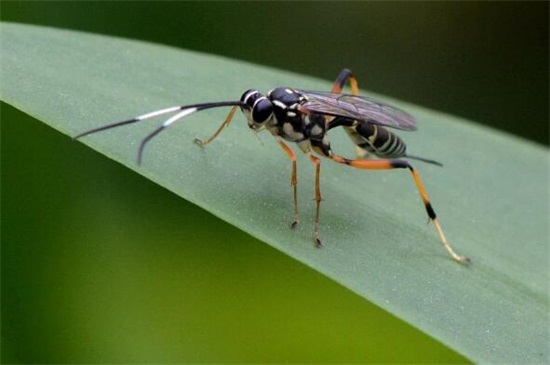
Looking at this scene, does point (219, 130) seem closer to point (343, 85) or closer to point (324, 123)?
point (324, 123)

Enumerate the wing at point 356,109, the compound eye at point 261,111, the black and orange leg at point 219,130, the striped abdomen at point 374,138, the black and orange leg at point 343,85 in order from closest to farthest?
the black and orange leg at point 219,130, the compound eye at point 261,111, the wing at point 356,109, the striped abdomen at point 374,138, the black and orange leg at point 343,85

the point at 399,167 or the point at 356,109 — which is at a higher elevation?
the point at 356,109

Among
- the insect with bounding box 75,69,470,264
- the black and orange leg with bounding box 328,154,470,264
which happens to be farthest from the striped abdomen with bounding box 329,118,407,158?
the black and orange leg with bounding box 328,154,470,264

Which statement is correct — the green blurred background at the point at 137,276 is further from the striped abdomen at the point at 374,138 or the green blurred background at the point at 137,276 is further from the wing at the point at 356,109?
the striped abdomen at the point at 374,138

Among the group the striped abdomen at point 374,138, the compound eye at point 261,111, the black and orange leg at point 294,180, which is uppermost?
the compound eye at point 261,111

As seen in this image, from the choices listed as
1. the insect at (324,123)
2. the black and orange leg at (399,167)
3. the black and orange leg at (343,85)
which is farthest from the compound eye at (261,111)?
the black and orange leg at (343,85)

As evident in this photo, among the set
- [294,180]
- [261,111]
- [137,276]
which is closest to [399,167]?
[294,180]

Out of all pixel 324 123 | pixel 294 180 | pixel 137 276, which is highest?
pixel 324 123
